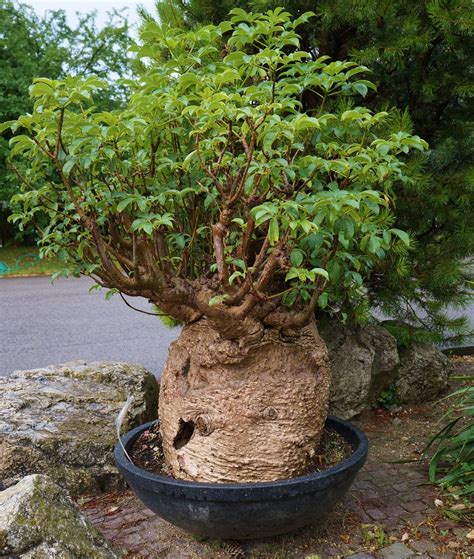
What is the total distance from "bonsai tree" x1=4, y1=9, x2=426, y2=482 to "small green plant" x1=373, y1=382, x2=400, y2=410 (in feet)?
5.62

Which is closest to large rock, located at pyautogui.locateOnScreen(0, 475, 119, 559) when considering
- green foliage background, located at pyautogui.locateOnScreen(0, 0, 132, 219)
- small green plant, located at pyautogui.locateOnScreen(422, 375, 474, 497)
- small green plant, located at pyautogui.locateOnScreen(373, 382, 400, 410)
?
small green plant, located at pyautogui.locateOnScreen(422, 375, 474, 497)

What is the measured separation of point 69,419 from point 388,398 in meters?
2.38

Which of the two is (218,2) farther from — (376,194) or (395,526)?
(395,526)

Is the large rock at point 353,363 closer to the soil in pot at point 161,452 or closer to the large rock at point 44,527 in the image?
the soil in pot at point 161,452

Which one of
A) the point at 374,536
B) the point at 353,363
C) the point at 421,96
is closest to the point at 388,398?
the point at 353,363

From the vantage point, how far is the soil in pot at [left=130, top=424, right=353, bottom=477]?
2619 millimetres

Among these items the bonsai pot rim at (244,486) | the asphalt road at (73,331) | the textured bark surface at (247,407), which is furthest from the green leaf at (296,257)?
the asphalt road at (73,331)

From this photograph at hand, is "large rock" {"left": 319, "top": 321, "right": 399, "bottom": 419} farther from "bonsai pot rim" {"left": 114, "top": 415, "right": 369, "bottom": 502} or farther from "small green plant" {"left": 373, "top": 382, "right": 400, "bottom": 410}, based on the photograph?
"bonsai pot rim" {"left": 114, "top": 415, "right": 369, "bottom": 502}

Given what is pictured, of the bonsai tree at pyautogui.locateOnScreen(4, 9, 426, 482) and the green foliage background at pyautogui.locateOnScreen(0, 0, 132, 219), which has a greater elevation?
the green foliage background at pyautogui.locateOnScreen(0, 0, 132, 219)

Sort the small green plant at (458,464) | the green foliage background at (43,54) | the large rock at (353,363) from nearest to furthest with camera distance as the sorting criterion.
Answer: the small green plant at (458,464) → the large rock at (353,363) → the green foliage background at (43,54)

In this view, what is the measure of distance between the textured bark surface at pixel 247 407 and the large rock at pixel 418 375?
5.83 feet

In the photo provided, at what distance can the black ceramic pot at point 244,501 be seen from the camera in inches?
83.5

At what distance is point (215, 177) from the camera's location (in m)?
2.15

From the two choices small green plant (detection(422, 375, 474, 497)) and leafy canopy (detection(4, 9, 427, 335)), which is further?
small green plant (detection(422, 375, 474, 497))
